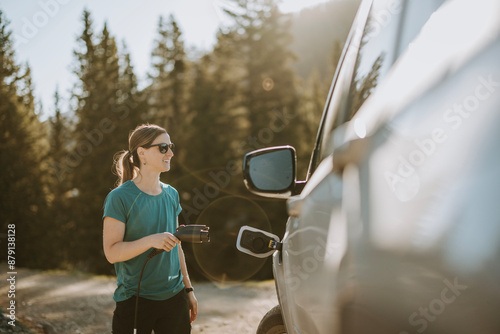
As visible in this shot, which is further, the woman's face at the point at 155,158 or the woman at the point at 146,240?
the woman's face at the point at 155,158

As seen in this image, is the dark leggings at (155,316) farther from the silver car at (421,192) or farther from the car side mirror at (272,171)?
the silver car at (421,192)

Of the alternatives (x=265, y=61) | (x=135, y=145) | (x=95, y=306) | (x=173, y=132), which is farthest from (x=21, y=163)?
(x=135, y=145)

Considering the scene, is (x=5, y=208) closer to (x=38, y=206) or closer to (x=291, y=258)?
(x=38, y=206)

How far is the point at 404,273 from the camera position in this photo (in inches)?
34.5

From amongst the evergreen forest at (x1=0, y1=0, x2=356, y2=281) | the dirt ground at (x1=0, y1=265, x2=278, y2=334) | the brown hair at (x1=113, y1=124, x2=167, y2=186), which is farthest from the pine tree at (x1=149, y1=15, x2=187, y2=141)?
the brown hair at (x1=113, y1=124, x2=167, y2=186)

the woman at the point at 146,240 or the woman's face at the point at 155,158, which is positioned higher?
the woman's face at the point at 155,158

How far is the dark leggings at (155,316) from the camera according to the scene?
2.67 m

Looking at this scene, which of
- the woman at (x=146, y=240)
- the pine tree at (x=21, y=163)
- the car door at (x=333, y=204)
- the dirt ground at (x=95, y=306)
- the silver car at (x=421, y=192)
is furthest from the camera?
the pine tree at (x=21, y=163)

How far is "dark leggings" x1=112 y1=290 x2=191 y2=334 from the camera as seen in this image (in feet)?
8.75

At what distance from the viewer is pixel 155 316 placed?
2.74 metres

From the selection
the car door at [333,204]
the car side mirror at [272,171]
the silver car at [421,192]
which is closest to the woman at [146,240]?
the car side mirror at [272,171]

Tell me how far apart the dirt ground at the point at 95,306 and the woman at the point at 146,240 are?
460cm

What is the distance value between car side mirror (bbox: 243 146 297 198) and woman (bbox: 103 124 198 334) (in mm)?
565

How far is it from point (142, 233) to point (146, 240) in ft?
0.67
